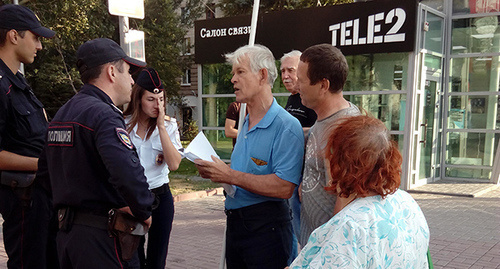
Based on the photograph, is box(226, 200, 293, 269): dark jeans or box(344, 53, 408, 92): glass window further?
box(344, 53, 408, 92): glass window

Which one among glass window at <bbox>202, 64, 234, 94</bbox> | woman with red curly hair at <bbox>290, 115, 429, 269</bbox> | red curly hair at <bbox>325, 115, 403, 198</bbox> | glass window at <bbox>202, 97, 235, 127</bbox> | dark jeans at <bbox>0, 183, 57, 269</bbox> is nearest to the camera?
woman with red curly hair at <bbox>290, 115, 429, 269</bbox>

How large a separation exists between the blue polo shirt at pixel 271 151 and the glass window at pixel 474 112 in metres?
9.80

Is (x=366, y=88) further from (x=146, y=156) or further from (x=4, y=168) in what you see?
(x=4, y=168)

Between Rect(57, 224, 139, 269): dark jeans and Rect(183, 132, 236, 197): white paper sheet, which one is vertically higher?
Rect(183, 132, 236, 197): white paper sheet

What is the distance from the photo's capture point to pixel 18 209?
9.84 ft

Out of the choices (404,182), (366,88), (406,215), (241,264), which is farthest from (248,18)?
(406,215)

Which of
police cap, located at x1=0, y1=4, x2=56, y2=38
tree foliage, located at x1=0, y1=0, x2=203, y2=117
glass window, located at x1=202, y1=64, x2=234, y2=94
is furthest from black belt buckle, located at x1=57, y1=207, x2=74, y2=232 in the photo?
tree foliage, located at x1=0, y1=0, x2=203, y2=117

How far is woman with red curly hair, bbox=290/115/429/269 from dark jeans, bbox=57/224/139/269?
Answer: 42.4 inches

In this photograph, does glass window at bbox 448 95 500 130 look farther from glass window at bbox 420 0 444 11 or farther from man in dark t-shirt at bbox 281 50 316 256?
man in dark t-shirt at bbox 281 50 316 256

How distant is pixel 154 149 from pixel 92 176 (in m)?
1.23

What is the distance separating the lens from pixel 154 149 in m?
3.49

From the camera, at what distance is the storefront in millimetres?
9797

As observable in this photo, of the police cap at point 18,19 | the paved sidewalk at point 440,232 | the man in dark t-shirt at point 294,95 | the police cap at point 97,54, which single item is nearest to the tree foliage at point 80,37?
the paved sidewalk at point 440,232

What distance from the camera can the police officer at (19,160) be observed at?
9.70ft
